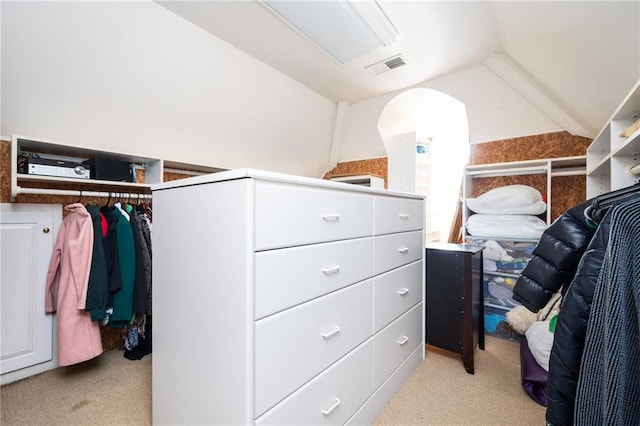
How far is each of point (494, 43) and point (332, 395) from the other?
271 cm

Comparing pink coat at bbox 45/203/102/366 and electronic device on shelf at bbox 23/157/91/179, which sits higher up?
electronic device on shelf at bbox 23/157/91/179

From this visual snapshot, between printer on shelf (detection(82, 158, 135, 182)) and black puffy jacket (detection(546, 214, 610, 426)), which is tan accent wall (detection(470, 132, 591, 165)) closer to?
black puffy jacket (detection(546, 214, 610, 426))

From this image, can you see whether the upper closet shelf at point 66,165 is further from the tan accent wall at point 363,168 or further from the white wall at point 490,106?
the white wall at point 490,106

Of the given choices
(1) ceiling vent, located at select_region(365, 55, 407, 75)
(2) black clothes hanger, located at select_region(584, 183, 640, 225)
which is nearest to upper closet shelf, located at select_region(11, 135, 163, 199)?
(1) ceiling vent, located at select_region(365, 55, 407, 75)

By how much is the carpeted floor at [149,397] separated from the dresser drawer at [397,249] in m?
0.80

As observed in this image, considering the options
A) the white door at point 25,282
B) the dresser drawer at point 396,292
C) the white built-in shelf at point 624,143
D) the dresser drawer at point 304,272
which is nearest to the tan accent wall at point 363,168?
the dresser drawer at point 396,292

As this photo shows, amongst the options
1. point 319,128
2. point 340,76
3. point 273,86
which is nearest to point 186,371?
point 273,86

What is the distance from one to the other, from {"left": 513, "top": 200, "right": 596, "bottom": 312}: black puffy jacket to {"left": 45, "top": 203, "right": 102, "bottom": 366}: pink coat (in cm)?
249

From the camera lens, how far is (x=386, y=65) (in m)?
2.45

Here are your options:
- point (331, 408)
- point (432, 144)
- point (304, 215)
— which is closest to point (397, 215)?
point (304, 215)

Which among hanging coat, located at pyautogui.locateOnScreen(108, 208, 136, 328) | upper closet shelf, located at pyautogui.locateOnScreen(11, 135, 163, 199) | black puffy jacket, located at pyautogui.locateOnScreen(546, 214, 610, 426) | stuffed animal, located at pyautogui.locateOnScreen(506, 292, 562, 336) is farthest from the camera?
stuffed animal, located at pyautogui.locateOnScreen(506, 292, 562, 336)

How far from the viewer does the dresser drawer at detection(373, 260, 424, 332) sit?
1508mm

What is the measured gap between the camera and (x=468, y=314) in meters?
1.87

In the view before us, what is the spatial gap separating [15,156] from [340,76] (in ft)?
8.18
